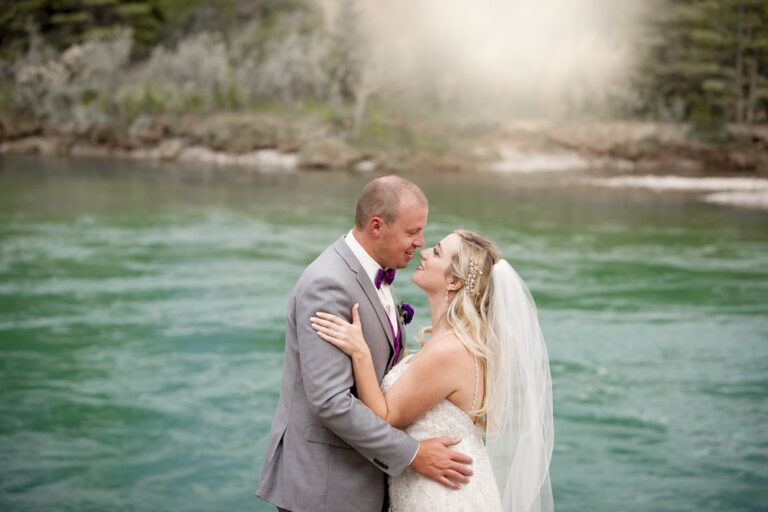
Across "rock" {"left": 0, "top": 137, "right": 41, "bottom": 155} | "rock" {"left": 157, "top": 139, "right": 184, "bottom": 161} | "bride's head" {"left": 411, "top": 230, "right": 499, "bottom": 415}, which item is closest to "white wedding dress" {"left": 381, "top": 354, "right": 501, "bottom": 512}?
"bride's head" {"left": 411, "top": 230, "right": 499, "bottom": 415}

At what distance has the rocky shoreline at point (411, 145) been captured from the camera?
34.2 m

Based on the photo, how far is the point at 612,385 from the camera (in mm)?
8383

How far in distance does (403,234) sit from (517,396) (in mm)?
1010

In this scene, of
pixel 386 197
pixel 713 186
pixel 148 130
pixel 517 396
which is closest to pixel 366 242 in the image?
pixel 386 197

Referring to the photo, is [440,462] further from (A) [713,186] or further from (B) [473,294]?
(A) [713,186]

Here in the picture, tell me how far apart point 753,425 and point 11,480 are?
677cm

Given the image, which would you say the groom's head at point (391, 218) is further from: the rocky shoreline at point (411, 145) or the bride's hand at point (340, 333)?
the rocky shoreline at point (411, 145)

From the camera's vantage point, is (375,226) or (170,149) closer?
(375,226)

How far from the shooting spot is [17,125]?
38.5 metres

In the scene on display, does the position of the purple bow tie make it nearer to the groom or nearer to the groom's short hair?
the groom

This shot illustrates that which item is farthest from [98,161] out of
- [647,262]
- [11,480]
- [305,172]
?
[11,480]

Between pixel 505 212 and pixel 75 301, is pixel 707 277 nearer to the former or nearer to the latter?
pixel 505 212

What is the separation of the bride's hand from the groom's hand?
460 mm

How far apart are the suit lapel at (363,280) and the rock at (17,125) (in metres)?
40.8
